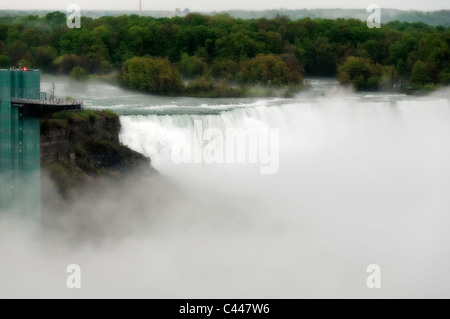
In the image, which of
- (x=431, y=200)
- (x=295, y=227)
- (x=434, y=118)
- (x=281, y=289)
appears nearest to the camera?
(x=281, y=289)

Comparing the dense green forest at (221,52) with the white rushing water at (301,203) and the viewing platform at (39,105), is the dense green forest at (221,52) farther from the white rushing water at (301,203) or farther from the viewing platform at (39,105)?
the viewing platform at (39,105)

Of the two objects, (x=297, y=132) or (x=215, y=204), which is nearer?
(x=215, y=204)

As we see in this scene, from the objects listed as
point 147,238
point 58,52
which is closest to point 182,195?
point 147,238

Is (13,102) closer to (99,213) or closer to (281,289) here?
(99,213)

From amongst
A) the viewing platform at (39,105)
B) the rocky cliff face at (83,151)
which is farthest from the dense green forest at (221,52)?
the viewing platform at (39,105)

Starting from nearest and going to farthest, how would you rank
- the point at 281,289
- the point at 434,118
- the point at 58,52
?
the point at 281,289 → the point at 434,118 → the point at 58,52

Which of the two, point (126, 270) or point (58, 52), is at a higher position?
point (58, 52)
